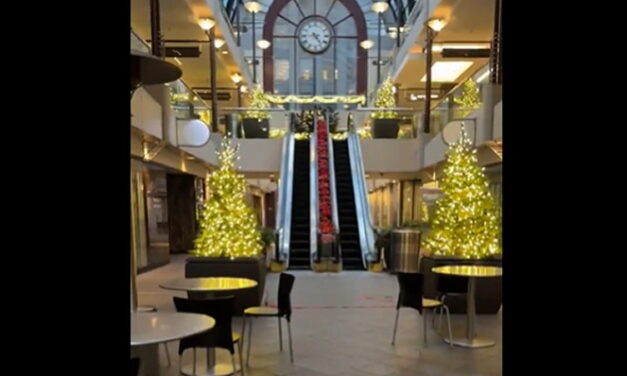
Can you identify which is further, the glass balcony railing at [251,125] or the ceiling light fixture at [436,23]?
the glass balcony railing at [251,125]

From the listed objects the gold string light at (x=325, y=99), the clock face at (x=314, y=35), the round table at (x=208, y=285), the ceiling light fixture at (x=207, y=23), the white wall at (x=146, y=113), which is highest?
the clock face at (x=314, y=35)

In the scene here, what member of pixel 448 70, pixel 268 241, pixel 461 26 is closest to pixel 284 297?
pixel 268 241

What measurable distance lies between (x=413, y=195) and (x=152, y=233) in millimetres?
9579

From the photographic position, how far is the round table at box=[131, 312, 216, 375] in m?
3.29

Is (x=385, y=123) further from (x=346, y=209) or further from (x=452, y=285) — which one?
(x=452, y=285)

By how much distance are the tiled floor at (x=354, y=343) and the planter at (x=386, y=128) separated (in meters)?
8.25

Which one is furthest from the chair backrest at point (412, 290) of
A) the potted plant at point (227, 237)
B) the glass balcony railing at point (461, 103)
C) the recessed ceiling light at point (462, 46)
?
the recessed ceiling light at point (462, 46)

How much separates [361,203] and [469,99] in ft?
15.0

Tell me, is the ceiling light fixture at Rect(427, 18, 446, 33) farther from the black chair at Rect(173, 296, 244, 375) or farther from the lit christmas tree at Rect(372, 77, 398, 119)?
the black chair at Rect(173, 296, 244, 375)

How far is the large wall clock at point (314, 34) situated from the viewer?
27141mm

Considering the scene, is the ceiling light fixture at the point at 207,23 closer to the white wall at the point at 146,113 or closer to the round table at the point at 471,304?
the white wall at the point at 146,113

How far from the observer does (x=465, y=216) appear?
798 centimetres

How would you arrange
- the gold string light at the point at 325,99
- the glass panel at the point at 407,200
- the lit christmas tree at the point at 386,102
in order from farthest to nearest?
1. the gold string light at the point at 325,99
2. the glass panel at the point at 407,200
3. the lit christmas tree at the point at 386,102
